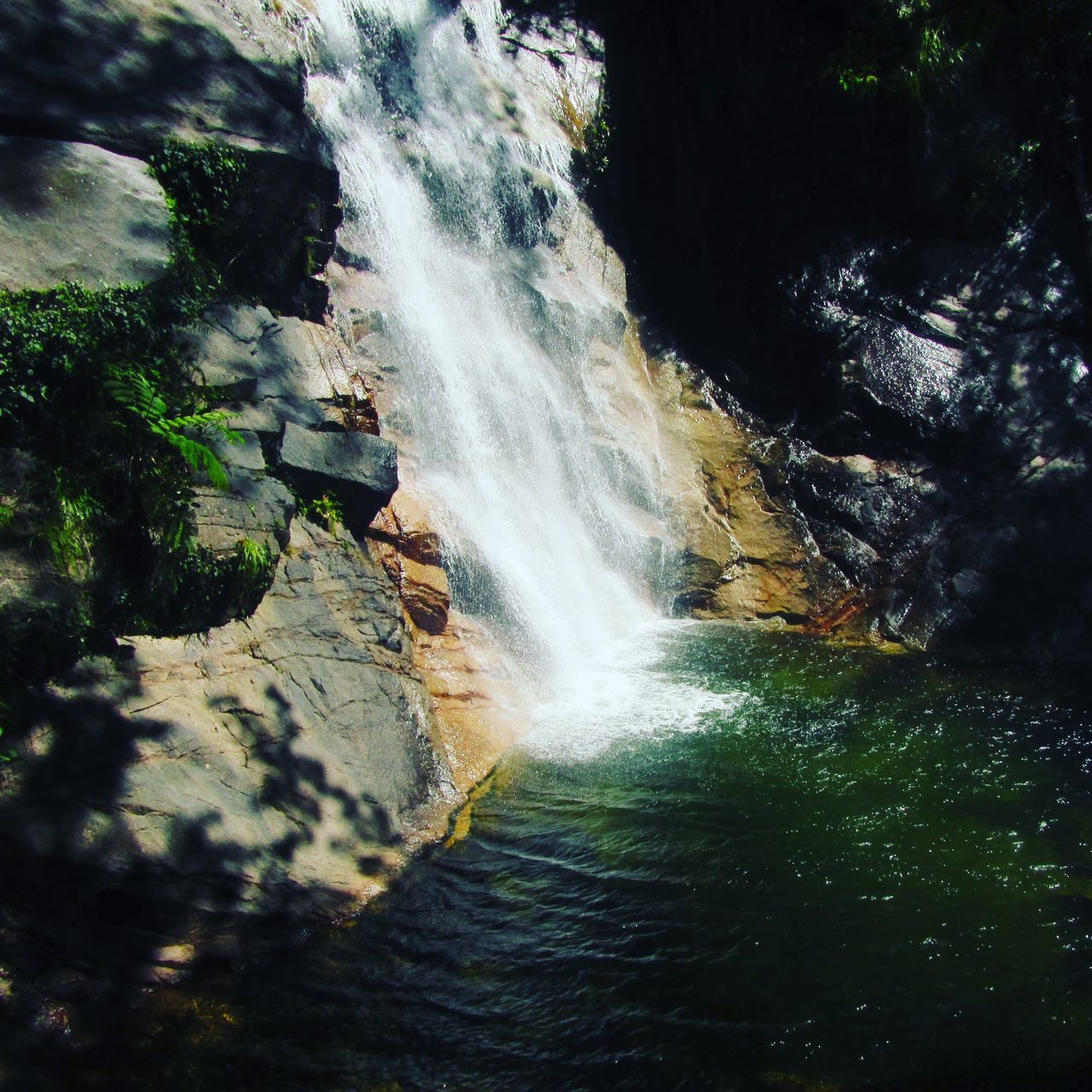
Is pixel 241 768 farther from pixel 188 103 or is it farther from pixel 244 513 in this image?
pixel 188 103

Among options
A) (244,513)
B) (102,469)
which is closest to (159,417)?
(102,469)

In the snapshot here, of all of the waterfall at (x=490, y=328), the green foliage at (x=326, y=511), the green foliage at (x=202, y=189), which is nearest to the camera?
the green foliage at (x=202, y=189)

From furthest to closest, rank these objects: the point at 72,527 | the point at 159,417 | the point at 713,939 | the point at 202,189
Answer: the point at 202,189, the point at 159,417, the point at 72,527, the point at 713,939

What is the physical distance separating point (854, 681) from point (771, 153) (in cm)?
951

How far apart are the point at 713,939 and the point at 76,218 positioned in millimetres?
6174

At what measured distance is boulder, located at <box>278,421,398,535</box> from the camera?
21.3 ft

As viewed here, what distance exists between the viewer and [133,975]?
3895 millimetres

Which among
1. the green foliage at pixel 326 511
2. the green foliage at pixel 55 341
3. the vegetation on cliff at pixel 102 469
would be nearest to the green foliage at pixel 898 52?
the green foliage at pixel 326 511

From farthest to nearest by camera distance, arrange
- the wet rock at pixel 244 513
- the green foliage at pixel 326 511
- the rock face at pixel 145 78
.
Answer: the green foliage at pixel 326 511 → the rock face at pixel 145 78 → the wet rock at pixel 244 513

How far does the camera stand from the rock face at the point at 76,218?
17.2ft

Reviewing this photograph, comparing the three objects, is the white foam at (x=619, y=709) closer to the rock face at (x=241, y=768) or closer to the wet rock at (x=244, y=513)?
the rock face at (x=241, y=768)

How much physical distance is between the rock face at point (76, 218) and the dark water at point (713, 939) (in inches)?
174

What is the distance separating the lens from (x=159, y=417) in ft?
16.9

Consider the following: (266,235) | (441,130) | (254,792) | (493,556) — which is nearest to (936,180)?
(441,130)
